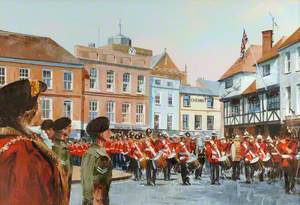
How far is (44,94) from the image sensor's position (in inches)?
156

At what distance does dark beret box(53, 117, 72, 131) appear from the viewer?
3.77 meters

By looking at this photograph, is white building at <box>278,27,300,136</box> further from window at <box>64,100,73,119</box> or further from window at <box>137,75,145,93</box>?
window at <box>64,100,73,119</box>

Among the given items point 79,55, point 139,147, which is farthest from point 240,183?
point 79,55

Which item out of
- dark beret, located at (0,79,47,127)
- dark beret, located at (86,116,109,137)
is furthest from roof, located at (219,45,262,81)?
dark beret, located at (0,79,47,127)

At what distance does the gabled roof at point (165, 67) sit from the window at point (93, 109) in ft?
2.06

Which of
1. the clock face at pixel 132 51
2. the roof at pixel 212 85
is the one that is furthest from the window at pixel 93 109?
the roof at pixel 212 85

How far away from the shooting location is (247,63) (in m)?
5.25

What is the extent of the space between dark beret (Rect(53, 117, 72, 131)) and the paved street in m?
0.48

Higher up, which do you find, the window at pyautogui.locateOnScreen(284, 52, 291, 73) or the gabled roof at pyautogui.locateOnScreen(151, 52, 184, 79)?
the window at pyautogui.locateOnScreen(284, 52, 291, 73)

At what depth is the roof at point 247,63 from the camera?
478cm

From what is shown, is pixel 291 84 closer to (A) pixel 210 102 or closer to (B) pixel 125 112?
(A) pixel 210 102

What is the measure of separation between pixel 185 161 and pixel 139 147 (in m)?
1.01

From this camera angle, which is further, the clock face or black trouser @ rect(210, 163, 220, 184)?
black trouser @ rect(210, 163, 220, 184)

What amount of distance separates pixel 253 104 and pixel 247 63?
0.48 m
